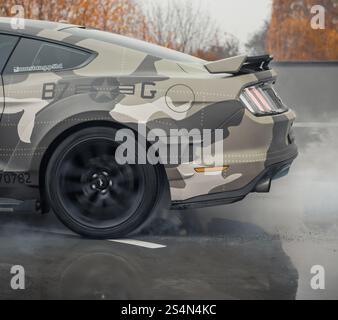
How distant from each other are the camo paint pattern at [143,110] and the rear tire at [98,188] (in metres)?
0.15

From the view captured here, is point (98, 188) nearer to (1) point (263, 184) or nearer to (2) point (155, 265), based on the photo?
(2) point (155, 265)

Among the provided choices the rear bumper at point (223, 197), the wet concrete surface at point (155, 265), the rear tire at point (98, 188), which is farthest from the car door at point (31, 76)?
the rear bumper at point (223, 197)

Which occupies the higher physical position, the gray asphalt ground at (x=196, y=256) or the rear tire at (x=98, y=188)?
the rear tire at (x=98, y=188)

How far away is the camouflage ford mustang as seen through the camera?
19.2ft

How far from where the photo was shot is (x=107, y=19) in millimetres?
37750

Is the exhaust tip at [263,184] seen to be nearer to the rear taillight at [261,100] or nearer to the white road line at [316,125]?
the rear taillight at [261,100]

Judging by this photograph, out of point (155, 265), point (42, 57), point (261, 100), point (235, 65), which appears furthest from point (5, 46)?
point (155, 265)

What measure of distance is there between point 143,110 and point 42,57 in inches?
35.7

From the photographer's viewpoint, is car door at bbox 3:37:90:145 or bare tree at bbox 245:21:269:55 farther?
bare tree at bbox 245:21:269:55

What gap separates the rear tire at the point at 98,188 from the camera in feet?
19.7

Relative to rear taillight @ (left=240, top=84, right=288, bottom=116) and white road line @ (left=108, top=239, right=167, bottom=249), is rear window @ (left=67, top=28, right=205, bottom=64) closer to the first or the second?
rear taillight @ (left=240, top=84, right=288, bottom=116)

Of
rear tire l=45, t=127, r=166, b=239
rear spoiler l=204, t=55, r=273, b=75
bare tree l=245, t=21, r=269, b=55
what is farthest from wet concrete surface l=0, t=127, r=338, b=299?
bare tree l=245, t=21, r=269, b=55

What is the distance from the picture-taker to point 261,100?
6.08 meters

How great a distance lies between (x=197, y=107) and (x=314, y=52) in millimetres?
62570
